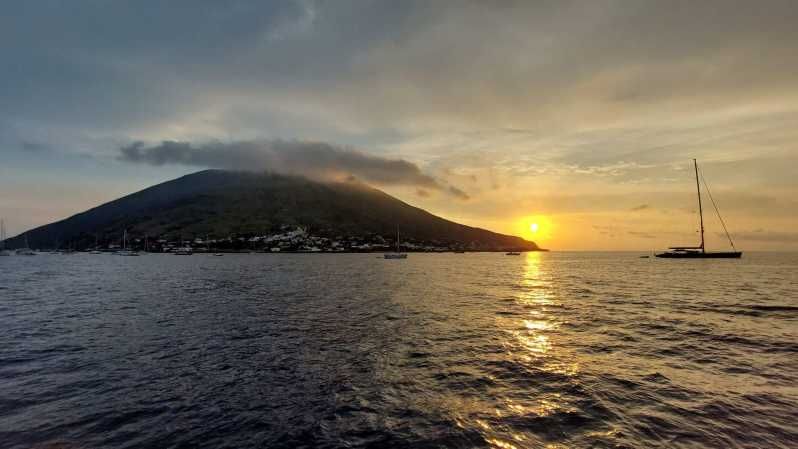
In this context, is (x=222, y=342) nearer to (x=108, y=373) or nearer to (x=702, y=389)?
(x=108, y=373)

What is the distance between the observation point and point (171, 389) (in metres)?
22.1

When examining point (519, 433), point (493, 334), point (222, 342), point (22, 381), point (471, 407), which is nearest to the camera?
point (519, 433)

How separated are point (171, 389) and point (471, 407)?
52.4 ft

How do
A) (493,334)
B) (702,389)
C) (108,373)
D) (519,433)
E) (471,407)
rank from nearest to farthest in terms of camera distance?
1. (519,433)
2. (471,407)
3. (702,389)
4. (108,373)
5. (493,334)

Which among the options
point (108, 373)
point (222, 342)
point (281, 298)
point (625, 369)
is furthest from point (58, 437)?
point (281, 298)

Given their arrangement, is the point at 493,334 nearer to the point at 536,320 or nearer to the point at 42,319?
the point at 536,320

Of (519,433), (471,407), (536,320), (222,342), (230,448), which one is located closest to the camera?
(230,448)

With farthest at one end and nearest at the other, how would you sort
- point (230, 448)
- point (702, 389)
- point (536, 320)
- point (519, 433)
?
point (536, 320) < point (702, 389) < point (519, 433) < point (230, 448)

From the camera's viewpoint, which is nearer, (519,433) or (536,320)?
(519,433)

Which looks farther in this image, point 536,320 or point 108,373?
point 536,320

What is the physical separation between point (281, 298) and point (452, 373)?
147ft

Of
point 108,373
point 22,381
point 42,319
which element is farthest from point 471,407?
point 42,319

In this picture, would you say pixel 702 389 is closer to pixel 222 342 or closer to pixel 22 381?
pixel 222 342

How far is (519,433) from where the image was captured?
16719mm
